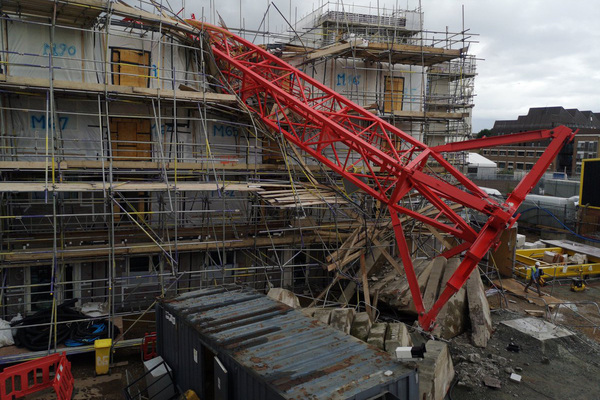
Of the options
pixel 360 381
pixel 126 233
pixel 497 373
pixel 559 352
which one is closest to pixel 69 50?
pixel 126 233

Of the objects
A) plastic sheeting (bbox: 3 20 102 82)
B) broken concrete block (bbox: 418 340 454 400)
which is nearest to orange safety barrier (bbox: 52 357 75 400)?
broken concrete block (bbox: 418 340 454 400)

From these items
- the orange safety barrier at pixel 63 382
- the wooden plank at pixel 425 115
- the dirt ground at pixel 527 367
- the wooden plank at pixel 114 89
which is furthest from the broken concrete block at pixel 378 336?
the wooden plank at pixel 425 115

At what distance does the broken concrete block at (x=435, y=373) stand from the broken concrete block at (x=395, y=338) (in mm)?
523

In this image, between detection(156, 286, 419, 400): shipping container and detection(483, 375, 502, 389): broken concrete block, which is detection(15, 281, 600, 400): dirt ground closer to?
detection(483, 375, 502, 389): broken concrete block

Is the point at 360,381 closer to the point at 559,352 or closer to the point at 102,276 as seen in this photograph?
the point at 559,352

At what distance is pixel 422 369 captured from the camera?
8.15 meters

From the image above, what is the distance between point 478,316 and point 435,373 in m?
4.02

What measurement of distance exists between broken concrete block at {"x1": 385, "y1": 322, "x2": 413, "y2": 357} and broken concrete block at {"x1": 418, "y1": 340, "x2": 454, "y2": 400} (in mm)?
523

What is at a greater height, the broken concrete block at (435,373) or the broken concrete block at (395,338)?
the broken concrete block at (395,338)

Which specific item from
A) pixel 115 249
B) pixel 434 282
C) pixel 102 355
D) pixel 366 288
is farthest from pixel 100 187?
pixel 434 282

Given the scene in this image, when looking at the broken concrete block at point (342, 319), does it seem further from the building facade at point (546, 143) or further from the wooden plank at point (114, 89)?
the building facade at point (546, 143)

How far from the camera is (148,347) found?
11.2 meters

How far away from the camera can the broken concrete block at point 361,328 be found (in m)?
9.83

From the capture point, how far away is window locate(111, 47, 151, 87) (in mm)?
13273
